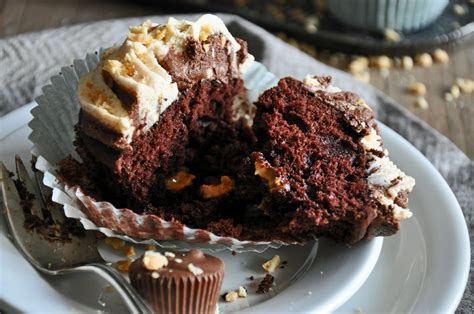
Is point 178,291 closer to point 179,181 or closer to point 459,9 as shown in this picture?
point 179,181

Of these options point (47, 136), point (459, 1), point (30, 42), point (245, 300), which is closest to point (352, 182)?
point (245, 300)

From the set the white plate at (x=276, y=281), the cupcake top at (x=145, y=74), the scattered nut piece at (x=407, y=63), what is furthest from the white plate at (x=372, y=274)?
the scattered nut piece at (x=407, y=63)

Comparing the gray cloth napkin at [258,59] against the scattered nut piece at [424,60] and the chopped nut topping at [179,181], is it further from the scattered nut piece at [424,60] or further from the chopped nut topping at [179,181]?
the chopped nut topping at [179,181]

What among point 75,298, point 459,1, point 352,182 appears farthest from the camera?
point 459,1

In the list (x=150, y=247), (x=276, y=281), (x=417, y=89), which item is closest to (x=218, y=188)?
(x=150, y=247)

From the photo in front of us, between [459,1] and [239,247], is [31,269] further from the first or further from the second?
[459,1]

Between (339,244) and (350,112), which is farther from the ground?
(350,112)

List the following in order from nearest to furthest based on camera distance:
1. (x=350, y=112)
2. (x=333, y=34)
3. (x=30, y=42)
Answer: (x=350, y=112), (x=30, y=42), (x=333, y=34)
